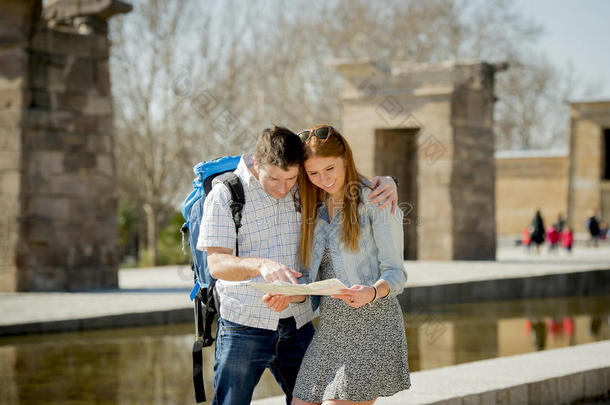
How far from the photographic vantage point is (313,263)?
3.69 metres

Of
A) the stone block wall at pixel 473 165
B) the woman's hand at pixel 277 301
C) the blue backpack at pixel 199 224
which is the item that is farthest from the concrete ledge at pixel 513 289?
the woman's hand at pixel 277 301

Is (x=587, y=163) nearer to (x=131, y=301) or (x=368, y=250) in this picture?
(x=131, y=301)

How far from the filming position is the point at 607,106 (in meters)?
35.8

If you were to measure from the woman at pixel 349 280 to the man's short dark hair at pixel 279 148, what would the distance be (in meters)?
0.07

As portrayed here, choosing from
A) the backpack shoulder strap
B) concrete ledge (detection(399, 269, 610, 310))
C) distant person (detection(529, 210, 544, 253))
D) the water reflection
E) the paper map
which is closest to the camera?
the paper map

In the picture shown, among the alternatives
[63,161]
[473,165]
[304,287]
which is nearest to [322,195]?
[304,287]

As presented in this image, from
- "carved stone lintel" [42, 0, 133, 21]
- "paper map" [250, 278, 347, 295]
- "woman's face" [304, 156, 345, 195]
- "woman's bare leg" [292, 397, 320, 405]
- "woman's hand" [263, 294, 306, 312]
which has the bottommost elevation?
"woman's bare leg" [292, 397, 320, 405]

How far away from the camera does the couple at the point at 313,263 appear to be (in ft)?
11.8

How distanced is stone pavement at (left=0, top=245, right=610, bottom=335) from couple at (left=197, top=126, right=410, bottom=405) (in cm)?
650

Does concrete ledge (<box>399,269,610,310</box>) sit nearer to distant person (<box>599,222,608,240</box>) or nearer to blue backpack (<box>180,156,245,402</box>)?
blue backpack (<box>180,156,245,402</box>)

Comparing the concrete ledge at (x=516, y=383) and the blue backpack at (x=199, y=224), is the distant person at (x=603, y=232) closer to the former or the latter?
the concrete ledge at (x=516, y=383)

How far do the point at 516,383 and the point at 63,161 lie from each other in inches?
391

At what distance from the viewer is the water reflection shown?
710 cm

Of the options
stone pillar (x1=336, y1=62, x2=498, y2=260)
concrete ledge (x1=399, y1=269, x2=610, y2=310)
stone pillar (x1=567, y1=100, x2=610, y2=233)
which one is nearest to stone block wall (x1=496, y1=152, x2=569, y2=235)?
stone pillar (x1=567, y1=100, x2=610, y2=233)
